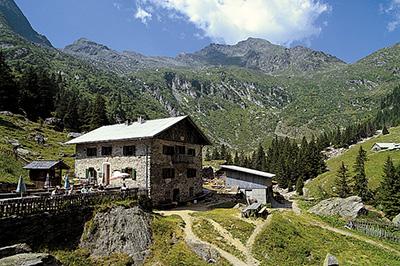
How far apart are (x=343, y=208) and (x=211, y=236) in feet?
105

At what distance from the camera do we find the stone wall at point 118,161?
138 feet

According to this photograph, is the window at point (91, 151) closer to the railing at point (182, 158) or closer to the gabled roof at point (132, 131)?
the gabled roof at point (132, 131)

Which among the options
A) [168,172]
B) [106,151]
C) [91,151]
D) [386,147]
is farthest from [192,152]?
[386,147]

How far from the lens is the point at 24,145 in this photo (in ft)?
224

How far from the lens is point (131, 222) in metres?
32.5

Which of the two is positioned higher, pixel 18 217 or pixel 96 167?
pixel 96 167

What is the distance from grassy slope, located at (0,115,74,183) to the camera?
5079 cm

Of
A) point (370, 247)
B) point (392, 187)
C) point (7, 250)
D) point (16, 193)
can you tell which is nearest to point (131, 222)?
point (16, 193)

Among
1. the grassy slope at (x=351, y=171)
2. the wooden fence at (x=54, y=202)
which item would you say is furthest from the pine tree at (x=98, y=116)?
the wooden fence at (x=54, y=202)

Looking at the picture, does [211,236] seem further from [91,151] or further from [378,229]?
[378,229]

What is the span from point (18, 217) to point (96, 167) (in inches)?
893

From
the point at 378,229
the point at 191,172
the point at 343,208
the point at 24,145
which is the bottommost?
the point at 378,229

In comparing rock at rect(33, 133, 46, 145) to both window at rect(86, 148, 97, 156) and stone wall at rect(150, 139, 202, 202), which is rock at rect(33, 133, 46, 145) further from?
stone wall at rect(150, 139, 202, 202)

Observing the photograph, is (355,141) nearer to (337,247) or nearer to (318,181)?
(318,181)
